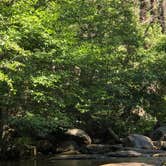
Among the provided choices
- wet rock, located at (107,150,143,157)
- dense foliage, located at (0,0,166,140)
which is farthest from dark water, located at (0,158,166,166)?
dense foliage, located at (0,0,166,140)

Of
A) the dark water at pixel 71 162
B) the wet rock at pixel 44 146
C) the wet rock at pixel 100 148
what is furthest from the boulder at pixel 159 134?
the dark water at pixel 71 162

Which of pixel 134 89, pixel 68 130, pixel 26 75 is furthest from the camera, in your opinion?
pixel 134 89

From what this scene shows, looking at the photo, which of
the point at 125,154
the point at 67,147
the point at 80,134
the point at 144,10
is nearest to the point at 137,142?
the point at 80,134

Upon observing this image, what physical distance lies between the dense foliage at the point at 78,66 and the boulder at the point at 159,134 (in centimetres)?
157

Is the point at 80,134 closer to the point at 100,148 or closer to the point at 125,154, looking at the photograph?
the point at 100,148

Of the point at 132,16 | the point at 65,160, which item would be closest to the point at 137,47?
the point at 132,16

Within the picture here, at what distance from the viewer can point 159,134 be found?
38750mm

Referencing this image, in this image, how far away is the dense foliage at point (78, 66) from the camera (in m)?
24.6

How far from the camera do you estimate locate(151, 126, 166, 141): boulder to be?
1502 inches

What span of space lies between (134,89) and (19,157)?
11.1m

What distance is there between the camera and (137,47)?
37188 millimetres

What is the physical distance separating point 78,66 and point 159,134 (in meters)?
12.6

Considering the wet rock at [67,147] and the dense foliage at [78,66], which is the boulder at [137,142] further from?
the wet rock at [67,147]

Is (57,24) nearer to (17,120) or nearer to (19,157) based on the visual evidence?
(17,120)
